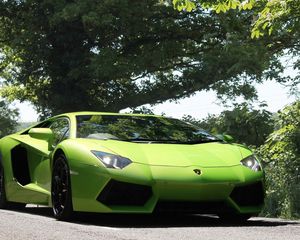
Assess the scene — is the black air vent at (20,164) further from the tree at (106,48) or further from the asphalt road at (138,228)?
the tree at (106,48)

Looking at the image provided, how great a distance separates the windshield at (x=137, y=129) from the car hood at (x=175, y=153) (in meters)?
0.27

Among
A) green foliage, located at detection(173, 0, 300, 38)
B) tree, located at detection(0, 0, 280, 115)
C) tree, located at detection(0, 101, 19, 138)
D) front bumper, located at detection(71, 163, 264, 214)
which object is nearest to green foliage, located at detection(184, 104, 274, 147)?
green foliage, located at detection(173, 0, 300, 38)

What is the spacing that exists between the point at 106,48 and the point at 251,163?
20.0 meters

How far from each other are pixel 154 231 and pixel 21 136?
132 inches

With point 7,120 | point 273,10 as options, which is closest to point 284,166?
point 273,10

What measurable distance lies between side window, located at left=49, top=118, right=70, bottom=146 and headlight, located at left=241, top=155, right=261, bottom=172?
2.07m

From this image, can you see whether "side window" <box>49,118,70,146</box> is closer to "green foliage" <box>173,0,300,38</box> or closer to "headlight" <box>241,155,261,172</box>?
"headlight" <box>241,155,261,172</box>

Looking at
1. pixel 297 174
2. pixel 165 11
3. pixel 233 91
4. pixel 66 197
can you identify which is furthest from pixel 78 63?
pixel 66 197

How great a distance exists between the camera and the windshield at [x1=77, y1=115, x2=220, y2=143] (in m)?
7.07

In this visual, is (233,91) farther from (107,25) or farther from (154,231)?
(154,231)

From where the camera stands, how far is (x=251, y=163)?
677 centimetres

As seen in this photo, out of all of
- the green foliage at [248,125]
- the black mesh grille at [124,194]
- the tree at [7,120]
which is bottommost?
the tree at [7,120]

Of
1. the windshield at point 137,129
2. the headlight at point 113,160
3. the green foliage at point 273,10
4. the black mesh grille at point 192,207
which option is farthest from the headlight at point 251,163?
the green foliage at point 273,10

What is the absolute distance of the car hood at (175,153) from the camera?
6406 millimetres
